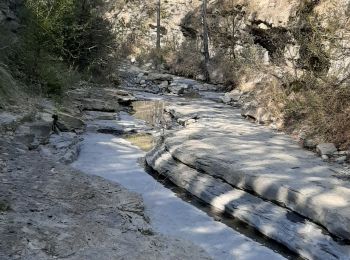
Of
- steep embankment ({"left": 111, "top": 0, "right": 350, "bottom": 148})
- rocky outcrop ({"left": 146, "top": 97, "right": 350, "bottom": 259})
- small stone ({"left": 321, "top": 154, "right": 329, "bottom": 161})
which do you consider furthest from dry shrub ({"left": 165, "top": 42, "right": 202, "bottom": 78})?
small stone ({"left": 321, "top": 154, "right": 329, "bottom": 161})

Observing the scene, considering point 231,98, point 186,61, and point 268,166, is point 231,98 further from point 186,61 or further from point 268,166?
point 186,61

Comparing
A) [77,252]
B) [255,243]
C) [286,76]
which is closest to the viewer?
[77,252]

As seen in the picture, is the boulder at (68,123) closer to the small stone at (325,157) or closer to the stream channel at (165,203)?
the stream channel at (165,203)

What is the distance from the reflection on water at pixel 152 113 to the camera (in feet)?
42.6

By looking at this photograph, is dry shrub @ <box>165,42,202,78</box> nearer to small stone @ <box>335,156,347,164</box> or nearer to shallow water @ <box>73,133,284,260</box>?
shallow water @ <box>73,133,284,260</box>

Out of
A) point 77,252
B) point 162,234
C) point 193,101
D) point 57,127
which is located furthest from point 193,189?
point 193,101

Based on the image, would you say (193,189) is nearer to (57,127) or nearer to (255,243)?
(255,243)

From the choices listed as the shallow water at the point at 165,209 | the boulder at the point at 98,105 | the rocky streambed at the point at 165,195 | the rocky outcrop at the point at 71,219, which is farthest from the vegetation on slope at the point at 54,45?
the rocky outcrop at the point at 71,219

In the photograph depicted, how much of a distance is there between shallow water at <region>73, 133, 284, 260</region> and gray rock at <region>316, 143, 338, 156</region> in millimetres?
2953

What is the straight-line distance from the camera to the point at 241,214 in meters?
6.33

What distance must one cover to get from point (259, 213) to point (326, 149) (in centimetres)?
268

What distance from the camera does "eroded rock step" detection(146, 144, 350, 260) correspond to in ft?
17.0

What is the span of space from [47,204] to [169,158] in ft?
10.0

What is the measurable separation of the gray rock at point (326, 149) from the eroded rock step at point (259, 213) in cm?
226
